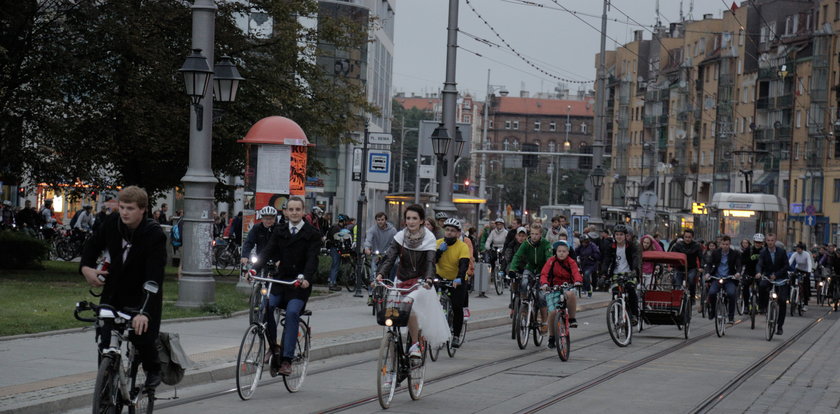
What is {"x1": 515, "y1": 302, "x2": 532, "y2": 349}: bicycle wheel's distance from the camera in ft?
57.4

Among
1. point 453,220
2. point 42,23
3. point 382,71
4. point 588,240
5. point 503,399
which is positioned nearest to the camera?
point 503,399

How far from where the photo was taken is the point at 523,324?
57.7ft

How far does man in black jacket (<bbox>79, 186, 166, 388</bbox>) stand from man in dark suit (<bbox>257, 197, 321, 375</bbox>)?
3062mm

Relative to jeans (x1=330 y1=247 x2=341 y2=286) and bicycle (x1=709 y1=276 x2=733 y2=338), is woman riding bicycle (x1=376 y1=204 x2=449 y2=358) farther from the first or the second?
jeans (x1=330 y1=247 x2=341 y2=286)

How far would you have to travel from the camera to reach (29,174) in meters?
29.8

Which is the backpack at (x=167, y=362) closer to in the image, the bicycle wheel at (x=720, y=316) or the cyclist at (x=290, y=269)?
the cyclist at (x=290, y=269)

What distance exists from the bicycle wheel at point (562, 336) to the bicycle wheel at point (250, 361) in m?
5.32

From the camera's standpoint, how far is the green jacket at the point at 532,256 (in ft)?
58.7

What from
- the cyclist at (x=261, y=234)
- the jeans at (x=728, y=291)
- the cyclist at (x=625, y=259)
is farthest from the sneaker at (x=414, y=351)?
the jeans at (x=728, y=291)

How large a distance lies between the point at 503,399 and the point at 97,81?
19.0m

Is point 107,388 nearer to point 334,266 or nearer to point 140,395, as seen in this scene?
point 140,395

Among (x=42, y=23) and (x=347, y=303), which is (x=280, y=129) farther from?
(x=42, y=23)

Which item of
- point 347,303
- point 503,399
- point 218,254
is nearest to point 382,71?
point 218,254

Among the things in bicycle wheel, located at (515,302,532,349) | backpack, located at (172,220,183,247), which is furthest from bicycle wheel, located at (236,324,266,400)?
backpack, located at (172,220,183,247)
